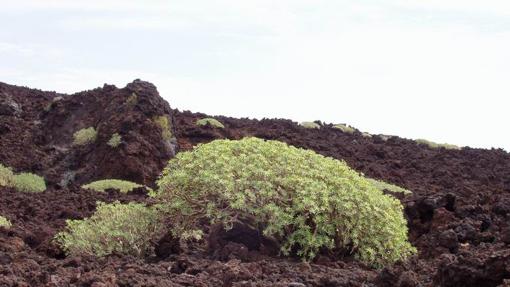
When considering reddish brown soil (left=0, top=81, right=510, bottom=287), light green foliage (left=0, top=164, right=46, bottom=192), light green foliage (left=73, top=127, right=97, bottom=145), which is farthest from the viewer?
light green foliage (left=73, top=127, right=97, bottom=145)

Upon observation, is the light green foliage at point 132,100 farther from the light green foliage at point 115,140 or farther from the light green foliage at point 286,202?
the light green foliage at point 286,202

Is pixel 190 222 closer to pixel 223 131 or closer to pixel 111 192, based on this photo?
pixel 111 192

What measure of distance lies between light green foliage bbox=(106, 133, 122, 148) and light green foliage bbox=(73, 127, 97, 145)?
1.71m

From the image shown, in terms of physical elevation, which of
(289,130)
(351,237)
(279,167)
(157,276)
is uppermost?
(289,130)

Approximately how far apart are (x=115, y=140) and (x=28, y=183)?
3124mm

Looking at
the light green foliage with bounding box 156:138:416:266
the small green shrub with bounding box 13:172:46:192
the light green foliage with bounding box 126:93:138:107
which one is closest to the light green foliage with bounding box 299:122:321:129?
the light green foliage with bounding box 126:93:138:107

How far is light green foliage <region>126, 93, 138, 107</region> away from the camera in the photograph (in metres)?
23.6

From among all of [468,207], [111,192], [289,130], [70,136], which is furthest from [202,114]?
[468,207]

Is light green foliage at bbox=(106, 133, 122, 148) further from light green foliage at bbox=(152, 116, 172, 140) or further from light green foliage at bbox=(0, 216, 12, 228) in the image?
light green foliage at bbox=(0, 216, 12, 228)

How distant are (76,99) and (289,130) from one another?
320 inches

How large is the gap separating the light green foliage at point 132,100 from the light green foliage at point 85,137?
4.60ft

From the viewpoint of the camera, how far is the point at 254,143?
11422 millimetres

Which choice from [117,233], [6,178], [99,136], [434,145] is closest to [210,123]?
[99,136]

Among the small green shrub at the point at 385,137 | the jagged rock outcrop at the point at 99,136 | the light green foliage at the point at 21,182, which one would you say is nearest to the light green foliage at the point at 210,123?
the jagged rock outcrop at the point at 99,136
